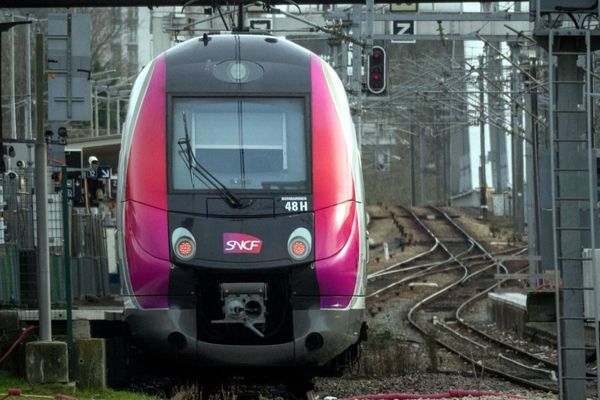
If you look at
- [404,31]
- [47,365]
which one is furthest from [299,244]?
[404,31]

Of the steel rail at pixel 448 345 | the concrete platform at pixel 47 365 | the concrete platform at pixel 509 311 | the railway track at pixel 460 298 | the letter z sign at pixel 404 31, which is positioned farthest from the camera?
the letter z sign at pixel 404 31

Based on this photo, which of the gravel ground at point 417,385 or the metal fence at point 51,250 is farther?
the metal fence at point 51,250

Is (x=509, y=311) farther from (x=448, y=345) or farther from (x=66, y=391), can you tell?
(x=66, y=391)

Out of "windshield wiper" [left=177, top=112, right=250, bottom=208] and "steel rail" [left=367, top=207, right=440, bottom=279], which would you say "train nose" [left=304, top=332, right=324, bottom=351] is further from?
"steel rail" [left=367, top=207, right=440, bottom=279]

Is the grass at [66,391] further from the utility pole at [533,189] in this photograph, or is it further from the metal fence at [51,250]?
the utility pole at [533,189]

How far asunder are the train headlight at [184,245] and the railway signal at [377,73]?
15.1 m

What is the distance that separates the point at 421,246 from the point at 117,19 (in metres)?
39.6

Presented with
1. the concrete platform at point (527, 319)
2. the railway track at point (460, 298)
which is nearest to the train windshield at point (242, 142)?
the railway track at point (460, 298)

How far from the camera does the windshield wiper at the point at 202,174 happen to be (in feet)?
40.9

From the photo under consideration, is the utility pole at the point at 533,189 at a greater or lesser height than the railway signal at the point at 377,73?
lesser

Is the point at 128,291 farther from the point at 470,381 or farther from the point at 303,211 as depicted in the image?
the point at 470,381

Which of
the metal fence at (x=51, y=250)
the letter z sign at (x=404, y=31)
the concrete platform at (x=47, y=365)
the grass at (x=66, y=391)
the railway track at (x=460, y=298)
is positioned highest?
the letter z sign at (x=404, y=31)

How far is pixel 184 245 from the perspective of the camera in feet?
40.1

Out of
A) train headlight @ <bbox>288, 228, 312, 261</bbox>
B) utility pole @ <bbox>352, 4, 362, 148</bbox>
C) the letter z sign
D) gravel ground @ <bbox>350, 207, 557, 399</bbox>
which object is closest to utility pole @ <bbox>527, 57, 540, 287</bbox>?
the letter z sign
